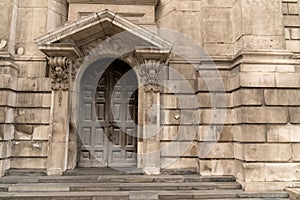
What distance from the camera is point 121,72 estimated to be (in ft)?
27.2

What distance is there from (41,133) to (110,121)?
2.06 m

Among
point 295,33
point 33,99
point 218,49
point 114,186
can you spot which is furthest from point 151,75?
point 295,33

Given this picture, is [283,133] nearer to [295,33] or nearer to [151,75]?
[295,33]

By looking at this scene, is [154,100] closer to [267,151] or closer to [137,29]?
[137,29]

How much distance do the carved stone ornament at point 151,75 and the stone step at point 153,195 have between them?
2.88m

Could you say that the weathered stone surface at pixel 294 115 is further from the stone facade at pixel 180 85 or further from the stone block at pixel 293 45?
the stone block at pixel 293 45

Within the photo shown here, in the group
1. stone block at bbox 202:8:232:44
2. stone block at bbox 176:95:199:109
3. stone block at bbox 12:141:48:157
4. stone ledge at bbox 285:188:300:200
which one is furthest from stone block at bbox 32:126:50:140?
stone ledge at bbox 285:188:300:200

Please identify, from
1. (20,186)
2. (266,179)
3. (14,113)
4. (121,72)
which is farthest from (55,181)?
(266,179)

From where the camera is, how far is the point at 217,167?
7008 mm

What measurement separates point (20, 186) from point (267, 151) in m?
6.29

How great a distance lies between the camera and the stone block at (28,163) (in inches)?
279

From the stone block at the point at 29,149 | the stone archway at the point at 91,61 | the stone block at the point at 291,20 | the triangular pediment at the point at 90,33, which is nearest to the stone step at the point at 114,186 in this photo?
the stone archway at the point at 91,61

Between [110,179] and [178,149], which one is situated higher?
[178,149]

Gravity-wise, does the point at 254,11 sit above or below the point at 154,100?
above
